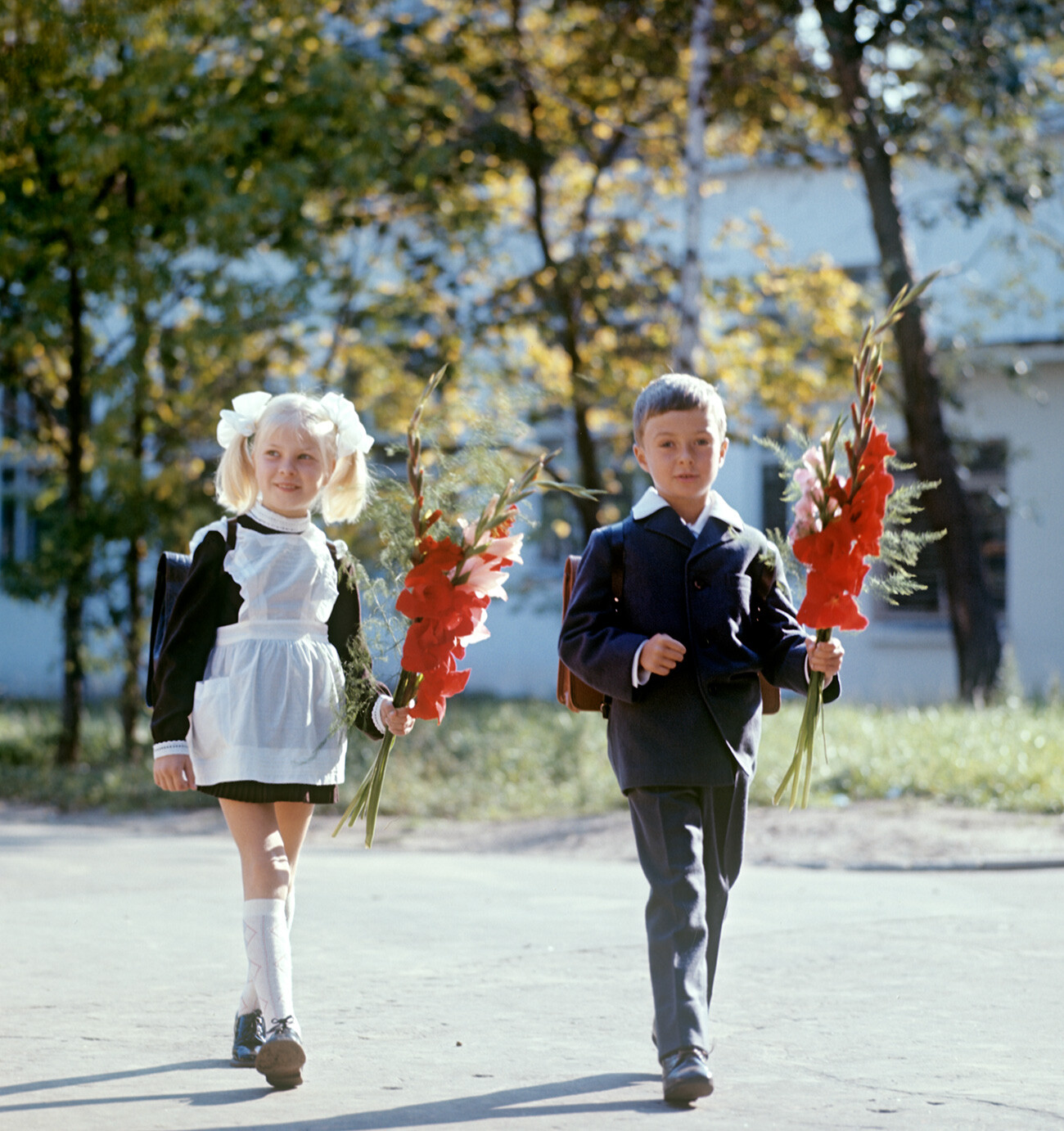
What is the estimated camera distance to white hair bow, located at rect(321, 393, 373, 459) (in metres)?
4.29

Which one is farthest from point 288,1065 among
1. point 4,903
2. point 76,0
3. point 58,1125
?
point 76,0

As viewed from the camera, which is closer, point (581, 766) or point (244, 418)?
point (244, 418)

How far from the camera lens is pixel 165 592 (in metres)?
4.23

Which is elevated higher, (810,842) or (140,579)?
(140,579)

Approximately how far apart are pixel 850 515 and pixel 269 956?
5.77ft

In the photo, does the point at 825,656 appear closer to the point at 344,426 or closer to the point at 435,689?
the point at 435,689

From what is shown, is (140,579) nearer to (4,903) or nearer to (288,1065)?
(4,903)

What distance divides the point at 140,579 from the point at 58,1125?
1006 cm

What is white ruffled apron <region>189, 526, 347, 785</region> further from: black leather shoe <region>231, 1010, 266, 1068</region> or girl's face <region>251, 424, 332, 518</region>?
black leather shoe <region>231, 1010, 266, 1068</region>

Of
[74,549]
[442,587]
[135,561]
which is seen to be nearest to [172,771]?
[442,587]

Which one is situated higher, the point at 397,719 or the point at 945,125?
the point at 945,125

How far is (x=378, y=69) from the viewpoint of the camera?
1311cm

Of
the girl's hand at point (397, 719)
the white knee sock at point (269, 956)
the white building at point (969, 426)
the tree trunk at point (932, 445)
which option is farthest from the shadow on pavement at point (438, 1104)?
the white building at point (969, 426)

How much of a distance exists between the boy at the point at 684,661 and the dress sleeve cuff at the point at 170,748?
0.97m
